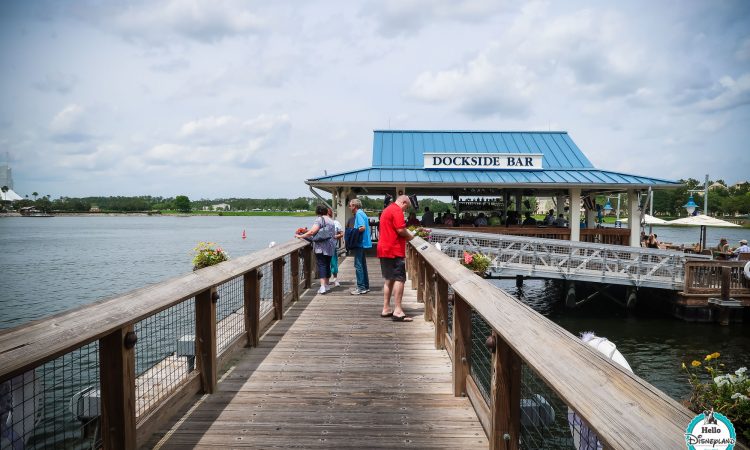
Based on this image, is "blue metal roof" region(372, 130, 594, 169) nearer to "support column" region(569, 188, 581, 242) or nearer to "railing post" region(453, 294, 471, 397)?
"support column" region(569, 188, 581, 242)

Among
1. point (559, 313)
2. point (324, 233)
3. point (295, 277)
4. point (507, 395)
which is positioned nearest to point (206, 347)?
point (507, 395)

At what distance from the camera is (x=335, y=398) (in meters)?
4.19

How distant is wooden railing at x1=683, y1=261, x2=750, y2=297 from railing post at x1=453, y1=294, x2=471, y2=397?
14618 mm

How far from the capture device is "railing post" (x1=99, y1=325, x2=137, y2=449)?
2.79 metres

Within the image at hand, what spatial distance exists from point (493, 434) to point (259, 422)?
5.65 ft

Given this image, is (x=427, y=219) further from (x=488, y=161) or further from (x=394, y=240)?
(x=394, y=240)

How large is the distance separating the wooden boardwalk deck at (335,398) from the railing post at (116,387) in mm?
506

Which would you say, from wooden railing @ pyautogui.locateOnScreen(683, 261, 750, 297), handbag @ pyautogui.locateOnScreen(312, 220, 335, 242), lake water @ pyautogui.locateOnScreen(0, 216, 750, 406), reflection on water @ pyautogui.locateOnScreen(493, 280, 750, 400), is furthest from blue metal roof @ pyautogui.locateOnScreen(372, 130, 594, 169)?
handbag @ pyautogui.locateOnScreen(312, 220, 335, 242)

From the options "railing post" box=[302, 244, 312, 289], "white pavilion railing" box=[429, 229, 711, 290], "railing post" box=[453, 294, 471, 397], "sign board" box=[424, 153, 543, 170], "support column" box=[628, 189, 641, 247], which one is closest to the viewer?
"railing post" box=[453, 294, 471, 397]

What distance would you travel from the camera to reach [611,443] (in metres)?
1.36

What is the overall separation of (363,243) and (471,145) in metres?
14.7

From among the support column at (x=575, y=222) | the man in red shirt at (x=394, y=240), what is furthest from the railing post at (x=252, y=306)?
the support column at (x=575, y=222)

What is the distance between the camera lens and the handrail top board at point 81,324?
1.97 meters

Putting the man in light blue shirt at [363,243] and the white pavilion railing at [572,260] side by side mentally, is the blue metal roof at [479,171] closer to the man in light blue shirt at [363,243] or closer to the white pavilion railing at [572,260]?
the white pavilion railing at [572,260]
